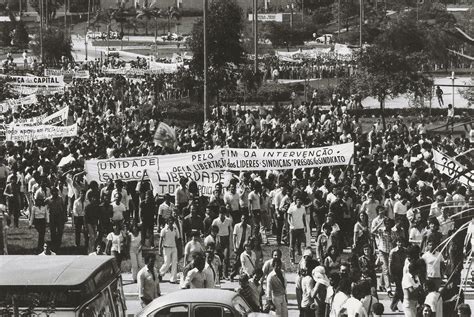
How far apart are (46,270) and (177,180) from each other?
9519 millimetres

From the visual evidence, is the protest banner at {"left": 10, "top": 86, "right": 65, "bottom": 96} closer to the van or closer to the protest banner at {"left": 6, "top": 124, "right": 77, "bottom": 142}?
the protest banner at {"left": 6, "top": 124, "right": 77, "bottom": 142}

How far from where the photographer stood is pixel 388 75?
143 feet

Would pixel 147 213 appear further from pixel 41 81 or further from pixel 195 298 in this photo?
pixel 41 81

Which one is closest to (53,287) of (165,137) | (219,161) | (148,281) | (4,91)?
(148,281)

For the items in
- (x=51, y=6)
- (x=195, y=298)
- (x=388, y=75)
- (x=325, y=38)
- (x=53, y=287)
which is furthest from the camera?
(x=51, y=6)

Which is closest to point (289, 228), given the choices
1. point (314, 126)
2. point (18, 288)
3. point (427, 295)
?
point (427, 295)

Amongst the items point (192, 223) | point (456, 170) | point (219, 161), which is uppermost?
point (456, 170)

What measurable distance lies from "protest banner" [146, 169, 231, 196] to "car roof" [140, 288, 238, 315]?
8.25 metres

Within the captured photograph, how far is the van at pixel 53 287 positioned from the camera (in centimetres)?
1115

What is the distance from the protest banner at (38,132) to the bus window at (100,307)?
18.5 meters

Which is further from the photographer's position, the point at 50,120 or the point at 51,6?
the point at 51,6

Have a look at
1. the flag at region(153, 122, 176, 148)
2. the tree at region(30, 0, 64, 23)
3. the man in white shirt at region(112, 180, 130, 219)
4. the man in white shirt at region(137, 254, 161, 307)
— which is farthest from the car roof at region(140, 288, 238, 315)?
the tree at region(30, 0, 64, 23)

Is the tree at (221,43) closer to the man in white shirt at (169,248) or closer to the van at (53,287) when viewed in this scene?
the man in white shirt at (169,248)

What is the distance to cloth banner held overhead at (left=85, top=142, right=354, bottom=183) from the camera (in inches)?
828
